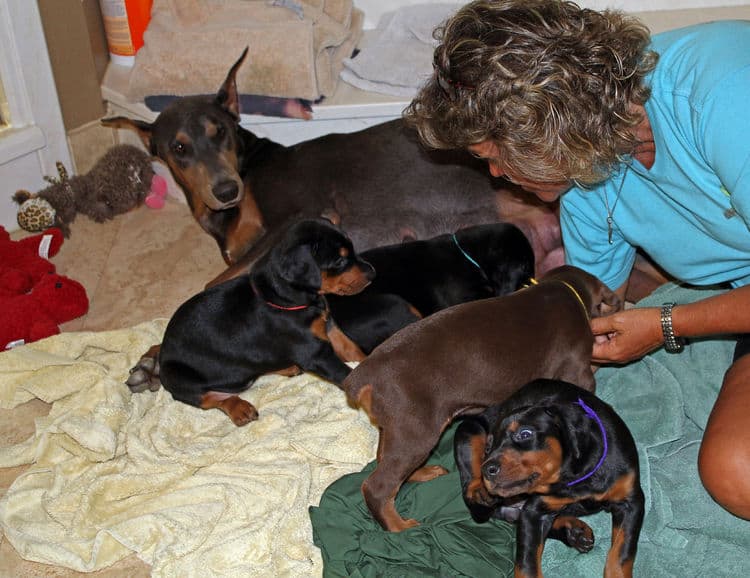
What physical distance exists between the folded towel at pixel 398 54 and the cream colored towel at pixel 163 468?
5.50ft

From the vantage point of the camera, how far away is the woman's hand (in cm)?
292

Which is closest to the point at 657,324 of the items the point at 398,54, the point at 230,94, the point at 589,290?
the point at 589,290

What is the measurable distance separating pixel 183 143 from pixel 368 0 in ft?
6.02

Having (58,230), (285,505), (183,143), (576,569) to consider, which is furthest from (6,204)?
(576,569)

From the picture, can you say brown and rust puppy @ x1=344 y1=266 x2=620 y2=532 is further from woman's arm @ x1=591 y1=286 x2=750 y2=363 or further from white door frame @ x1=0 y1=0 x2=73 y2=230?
white door frame @ x1=0 y1=0 x2=73 y2=230

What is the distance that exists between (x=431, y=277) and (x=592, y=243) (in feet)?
2.04

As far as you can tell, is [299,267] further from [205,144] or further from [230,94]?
[230,94]

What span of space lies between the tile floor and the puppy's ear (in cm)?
108

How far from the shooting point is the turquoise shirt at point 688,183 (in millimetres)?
2381

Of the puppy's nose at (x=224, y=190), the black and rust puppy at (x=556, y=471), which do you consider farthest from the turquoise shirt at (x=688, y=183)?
the puppy's nose at (x=224, y=190)

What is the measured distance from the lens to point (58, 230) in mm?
4430

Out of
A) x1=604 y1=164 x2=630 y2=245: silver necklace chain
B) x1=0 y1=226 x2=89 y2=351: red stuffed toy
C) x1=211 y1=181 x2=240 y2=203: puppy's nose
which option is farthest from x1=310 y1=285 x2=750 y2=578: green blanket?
x1=0 y1=226 x2=89 y2=351: red stuffed toy

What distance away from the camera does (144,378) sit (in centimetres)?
353

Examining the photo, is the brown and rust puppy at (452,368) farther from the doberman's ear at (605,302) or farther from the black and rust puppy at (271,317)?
the black and rust puppy at (271,317)
